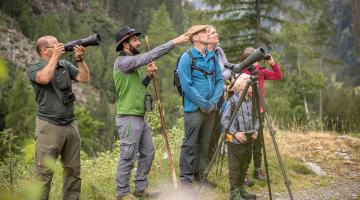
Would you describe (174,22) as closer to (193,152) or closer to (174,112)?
(174,112)

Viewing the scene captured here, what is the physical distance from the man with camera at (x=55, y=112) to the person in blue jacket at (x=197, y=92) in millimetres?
1227

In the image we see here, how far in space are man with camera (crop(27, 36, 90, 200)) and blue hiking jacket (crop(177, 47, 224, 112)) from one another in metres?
1.17

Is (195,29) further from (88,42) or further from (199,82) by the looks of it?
(88,42)

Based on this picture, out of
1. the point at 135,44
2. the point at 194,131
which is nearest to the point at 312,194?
the point at 194,131

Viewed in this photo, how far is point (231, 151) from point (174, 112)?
131 ft

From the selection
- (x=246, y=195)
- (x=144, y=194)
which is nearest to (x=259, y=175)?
(x=246, y=195)

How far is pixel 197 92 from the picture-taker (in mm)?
4797

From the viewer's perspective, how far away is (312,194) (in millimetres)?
5520

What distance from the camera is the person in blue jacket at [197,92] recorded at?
479 centimetres

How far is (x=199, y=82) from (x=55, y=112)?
65.0 inches

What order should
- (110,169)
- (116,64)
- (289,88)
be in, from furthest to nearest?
(289,88) → (110,169) → (116,64)

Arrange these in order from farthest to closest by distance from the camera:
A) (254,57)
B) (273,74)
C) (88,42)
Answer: (273,74) → (88,42) → (254,57)

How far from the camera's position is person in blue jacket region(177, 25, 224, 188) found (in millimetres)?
4793

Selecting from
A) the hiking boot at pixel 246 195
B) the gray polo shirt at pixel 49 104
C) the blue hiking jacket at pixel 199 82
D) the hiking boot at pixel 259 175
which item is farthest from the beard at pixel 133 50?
the hiking boot at pixel 259 175
